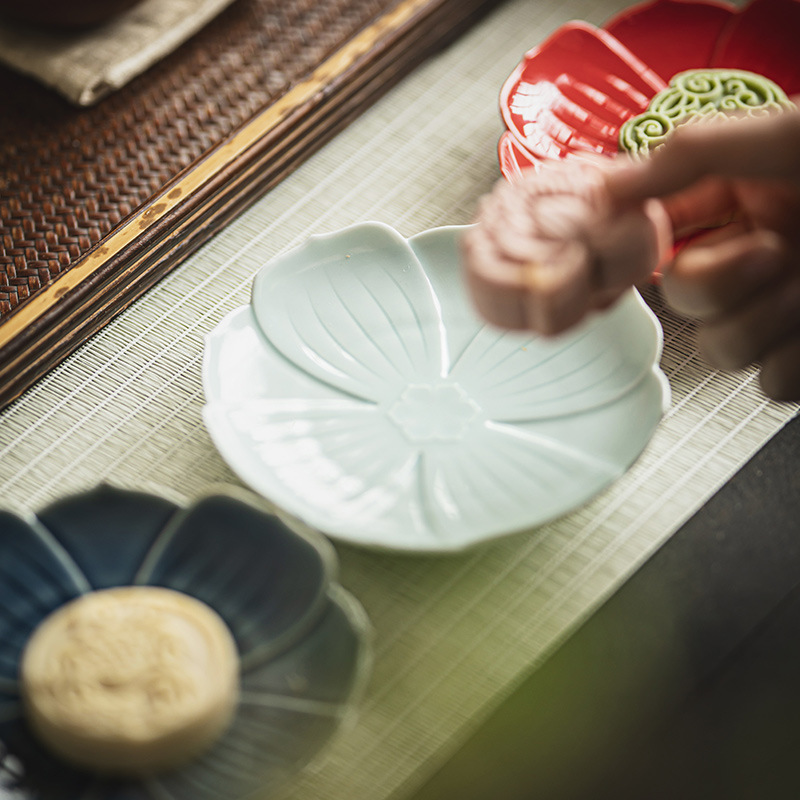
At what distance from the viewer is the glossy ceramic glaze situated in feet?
2.24

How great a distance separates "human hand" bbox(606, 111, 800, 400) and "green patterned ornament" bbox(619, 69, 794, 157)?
0.40 meters

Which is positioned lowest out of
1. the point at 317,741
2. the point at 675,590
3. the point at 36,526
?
the point at 675,590

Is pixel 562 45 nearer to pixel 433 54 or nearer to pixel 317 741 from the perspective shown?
pixel 433 54

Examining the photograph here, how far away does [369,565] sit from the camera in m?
0.87

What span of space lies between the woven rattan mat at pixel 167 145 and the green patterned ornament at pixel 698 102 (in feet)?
1.19

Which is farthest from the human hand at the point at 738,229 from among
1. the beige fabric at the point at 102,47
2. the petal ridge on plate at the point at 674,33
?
the beige fabric at the point at 102,47

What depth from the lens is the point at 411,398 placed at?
0.91 metres

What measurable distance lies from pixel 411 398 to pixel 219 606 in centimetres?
27

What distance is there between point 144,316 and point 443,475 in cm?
44

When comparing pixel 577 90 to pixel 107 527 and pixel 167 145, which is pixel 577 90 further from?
pixel 107 527

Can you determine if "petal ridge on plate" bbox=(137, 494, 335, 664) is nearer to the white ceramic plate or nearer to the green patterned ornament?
the white ceramic plate

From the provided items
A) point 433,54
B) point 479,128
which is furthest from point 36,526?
point 433,54

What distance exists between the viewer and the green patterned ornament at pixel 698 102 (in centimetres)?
Answer: 108

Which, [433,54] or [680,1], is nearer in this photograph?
[680,1]
